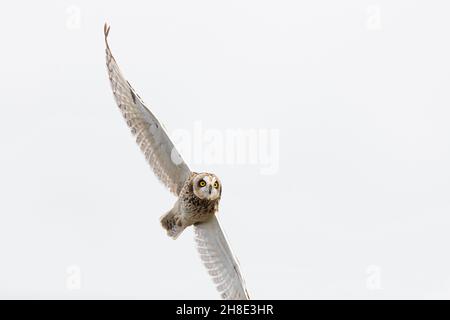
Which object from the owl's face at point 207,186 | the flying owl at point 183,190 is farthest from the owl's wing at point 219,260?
the owl's face at point 207,186

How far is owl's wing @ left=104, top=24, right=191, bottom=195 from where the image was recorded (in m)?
11.1

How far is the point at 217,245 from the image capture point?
1181cm

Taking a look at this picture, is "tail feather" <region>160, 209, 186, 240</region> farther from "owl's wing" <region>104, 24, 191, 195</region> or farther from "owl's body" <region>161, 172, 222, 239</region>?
"owl's wing" <region>104, 24, 191, 195</region>

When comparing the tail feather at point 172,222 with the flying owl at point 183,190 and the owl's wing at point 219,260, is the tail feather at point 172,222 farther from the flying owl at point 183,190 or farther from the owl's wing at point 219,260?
the owl's wing at point 219,260

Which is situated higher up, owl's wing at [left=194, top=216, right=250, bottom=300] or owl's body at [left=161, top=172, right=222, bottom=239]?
owl's body at [left=161, top=172, right=222, bottom=239]

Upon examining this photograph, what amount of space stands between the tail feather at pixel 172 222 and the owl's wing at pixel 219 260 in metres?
0.37

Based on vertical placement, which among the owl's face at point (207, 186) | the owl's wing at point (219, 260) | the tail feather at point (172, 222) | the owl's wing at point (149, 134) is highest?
the owl's wing at point (149, 134)

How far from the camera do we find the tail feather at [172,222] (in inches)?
449

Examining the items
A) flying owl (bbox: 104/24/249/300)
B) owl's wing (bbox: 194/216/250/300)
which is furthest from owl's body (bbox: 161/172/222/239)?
owl's wing (bbox: 194/216/250/300)

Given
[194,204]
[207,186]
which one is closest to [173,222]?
A: [194,204]

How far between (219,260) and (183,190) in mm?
1218

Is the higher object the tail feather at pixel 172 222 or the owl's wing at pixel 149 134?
the owl's wing at pixel 149 134

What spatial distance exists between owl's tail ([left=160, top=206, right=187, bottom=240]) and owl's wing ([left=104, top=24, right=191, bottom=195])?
0.30 metres
